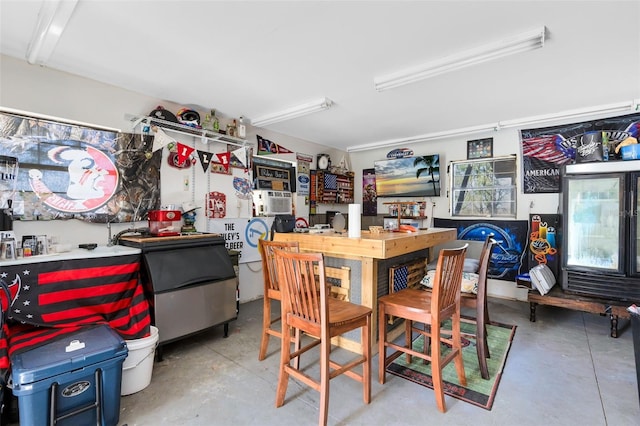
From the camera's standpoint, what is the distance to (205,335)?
10.9 feet

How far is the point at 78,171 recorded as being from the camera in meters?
2.97

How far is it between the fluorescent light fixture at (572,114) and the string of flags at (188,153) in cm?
379

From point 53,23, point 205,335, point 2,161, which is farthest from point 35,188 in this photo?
point 205,335

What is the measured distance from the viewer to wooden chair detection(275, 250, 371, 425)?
186 cm

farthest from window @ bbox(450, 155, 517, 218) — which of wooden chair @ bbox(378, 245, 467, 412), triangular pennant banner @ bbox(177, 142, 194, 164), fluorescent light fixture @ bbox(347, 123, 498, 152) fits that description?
triangular pennant banner @ bbox(177, 142, 194, 164)

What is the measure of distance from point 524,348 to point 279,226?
2.74 metres

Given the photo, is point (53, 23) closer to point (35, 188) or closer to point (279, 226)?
point (35, 188)

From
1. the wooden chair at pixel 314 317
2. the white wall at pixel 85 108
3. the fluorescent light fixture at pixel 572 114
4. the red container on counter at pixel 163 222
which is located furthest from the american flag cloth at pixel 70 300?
the fluorescent light fixture at pixel 572 114

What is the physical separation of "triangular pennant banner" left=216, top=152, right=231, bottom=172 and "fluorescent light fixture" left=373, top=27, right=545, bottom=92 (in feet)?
7.41

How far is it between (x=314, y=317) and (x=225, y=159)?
3013mm

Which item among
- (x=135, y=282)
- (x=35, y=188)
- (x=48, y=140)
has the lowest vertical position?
(x=135, y=282)

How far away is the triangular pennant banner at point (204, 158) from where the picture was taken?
405 centimetres

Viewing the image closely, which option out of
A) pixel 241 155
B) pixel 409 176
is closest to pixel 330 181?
pixel 409 176

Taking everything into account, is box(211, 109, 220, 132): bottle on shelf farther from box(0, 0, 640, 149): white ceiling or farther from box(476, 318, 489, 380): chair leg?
box(476, 318, 489, 380): chair leg
